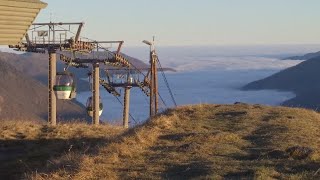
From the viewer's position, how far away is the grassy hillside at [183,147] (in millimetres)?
10562

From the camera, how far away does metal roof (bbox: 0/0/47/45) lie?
472 inches

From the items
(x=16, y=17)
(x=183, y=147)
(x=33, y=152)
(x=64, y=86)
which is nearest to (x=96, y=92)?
(x=64, y=86)

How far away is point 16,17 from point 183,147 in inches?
179

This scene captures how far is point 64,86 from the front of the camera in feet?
92.8

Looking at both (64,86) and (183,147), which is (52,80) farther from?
(183,147)

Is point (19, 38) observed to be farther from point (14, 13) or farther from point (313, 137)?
point (313, 137)

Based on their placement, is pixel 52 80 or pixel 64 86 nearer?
pixel 64 86

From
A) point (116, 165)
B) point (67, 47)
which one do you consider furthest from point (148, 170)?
point (67, 47)

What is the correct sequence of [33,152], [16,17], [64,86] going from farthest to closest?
[64,86], [33,152], [16,17]

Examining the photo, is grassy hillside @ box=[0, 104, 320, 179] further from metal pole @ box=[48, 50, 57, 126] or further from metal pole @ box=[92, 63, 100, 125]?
metal pole @ box=[92, 63, 100, 125]

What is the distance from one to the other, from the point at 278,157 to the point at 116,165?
332cm

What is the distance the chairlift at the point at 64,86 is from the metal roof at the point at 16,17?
1597 centimetres

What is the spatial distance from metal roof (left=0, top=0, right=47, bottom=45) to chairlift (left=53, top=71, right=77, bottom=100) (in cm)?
1597

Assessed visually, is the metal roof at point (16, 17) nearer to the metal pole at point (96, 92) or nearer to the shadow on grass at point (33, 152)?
the shadow on grass at point (33, 152)
